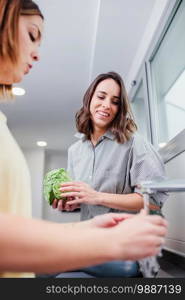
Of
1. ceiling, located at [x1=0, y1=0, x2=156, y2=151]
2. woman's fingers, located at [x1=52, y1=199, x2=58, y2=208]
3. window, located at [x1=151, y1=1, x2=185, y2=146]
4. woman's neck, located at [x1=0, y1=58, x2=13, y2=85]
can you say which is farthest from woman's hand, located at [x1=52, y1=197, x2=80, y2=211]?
window, located at [x1=151, y1=1, x2=185, y2=146]

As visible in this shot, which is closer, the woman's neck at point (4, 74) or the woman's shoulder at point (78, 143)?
the woman's neck at point (4, 74)

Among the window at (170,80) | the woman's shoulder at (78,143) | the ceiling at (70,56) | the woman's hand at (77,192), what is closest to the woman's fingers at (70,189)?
the woman's hand at (77,192)

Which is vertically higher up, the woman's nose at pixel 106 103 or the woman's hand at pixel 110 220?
the woman's nose at pixel 106 103

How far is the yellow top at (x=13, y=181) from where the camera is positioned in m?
0.29

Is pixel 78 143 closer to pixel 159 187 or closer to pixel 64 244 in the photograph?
pixel 159 187

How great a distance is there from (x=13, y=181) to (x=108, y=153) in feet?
1.23

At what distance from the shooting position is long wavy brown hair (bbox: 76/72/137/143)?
2.09ft

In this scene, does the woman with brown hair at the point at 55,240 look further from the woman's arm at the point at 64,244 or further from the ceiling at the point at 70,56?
the ceiling at the point at 70,56

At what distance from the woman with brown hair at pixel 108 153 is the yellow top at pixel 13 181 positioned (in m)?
0.20

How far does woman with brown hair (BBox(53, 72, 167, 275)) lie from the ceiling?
2.9 inches

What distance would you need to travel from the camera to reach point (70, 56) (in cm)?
95

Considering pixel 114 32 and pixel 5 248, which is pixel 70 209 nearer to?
pixel 5 248

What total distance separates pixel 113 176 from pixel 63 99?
314 millimetres

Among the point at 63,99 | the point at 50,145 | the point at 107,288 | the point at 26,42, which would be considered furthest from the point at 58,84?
the point at 107,288
